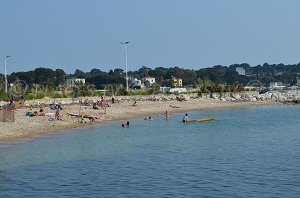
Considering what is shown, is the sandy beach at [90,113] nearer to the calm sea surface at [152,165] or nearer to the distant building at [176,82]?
the calm sea surface at [152,165]

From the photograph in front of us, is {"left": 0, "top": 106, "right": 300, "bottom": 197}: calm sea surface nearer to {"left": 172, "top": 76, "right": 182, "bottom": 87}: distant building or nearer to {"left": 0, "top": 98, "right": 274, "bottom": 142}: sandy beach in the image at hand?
{"left": 0, "top": 98, "right": 274, "bottom": 142}: sandy beach

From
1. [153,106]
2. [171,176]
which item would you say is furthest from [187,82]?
[171,176]

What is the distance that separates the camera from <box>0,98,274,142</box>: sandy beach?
38844 mm

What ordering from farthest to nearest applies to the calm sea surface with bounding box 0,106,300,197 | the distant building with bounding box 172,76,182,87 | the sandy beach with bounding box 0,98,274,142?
1. the distant building with bounding box 172,76,182,87
2. the sandy beach with bounding box 0,98,274,142
3. the calm sea surface with bounding box 0,106,300,197

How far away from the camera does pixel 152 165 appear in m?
25.6

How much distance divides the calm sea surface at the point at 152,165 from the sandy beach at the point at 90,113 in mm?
2275

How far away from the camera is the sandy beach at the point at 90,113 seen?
38.8 meters

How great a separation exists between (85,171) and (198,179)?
537 centimetres

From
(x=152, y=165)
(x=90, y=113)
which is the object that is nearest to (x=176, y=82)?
(x=90, y=113)

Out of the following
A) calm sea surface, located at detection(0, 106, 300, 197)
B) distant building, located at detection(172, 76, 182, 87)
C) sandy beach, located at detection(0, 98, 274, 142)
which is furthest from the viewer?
distant building, located at detection(172, 76, 182, 87)

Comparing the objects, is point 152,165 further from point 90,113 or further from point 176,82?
point 176,82

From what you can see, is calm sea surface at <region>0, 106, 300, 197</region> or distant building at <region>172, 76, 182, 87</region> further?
distant building at <region>172, 76, 182, 87</region>

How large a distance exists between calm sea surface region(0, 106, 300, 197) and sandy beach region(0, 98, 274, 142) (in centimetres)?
227

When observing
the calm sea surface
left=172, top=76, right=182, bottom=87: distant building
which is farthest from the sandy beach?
left=172, top=76, right=182, bottom=87: distant building
